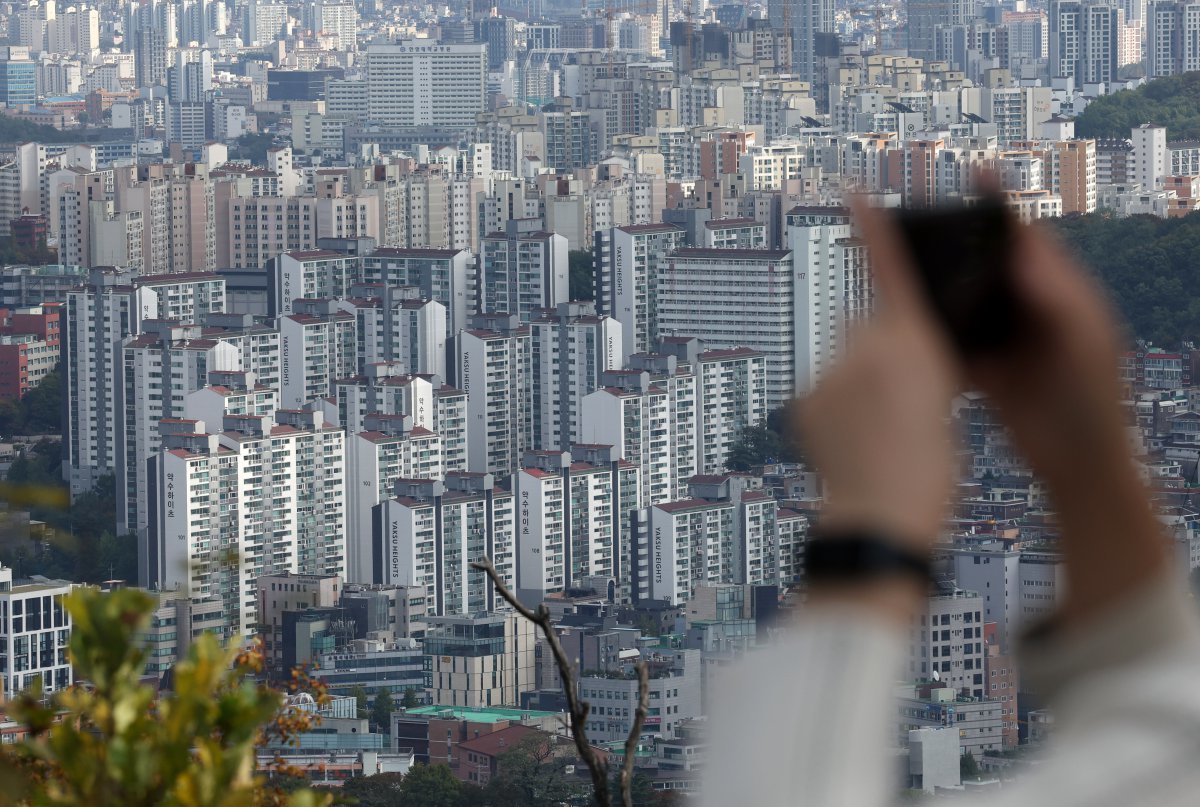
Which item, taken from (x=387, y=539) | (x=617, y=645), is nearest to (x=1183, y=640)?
(x=617, y=645)

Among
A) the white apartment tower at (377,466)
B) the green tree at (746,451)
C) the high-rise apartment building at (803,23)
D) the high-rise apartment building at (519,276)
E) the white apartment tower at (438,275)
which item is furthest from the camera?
the high-rise apartment building at (803,23)

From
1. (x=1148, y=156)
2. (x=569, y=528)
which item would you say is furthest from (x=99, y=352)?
(x=1148, y=156)

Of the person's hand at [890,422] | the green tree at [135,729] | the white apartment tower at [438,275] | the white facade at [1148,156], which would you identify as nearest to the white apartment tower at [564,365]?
the white apartment tower at [438,275]

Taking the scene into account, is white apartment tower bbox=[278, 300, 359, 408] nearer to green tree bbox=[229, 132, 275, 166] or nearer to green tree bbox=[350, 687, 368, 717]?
green tree bbox=[350, 687, 368, 717]

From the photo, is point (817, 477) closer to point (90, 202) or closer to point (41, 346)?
point (41, 346)

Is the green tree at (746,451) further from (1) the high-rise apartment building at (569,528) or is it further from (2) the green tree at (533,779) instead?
(2) the green tree at (533,779)

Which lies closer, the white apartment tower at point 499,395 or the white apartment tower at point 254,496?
the white apartment tower at point 254,496

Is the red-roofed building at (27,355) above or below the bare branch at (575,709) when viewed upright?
below
